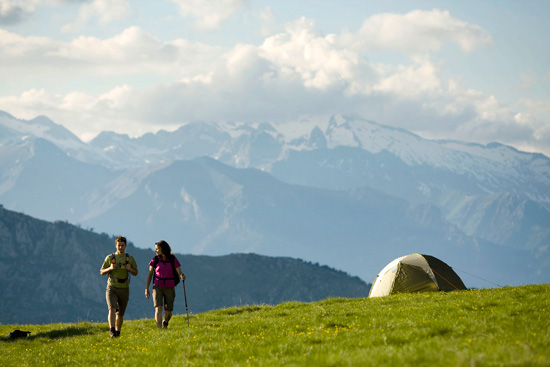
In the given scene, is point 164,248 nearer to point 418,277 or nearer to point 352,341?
point 352,341

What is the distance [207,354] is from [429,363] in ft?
18.6

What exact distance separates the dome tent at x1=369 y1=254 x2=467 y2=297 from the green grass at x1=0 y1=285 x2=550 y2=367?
870cm

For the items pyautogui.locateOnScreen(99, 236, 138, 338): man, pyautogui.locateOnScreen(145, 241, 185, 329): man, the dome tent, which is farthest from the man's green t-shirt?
the dome tent

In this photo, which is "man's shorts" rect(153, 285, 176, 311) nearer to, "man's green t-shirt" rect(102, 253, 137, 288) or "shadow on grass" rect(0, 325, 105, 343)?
"man's green t-shirt" rect(102, 253, 137, 288)

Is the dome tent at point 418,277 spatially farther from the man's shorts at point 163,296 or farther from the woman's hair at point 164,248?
the woman's hair at point 164,248

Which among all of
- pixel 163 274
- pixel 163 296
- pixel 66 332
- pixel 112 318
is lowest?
pixel 66 332

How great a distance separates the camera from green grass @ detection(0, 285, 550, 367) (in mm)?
11062

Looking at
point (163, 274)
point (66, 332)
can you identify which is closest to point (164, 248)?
point (163, 274)

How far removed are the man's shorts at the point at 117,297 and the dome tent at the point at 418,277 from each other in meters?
16.2

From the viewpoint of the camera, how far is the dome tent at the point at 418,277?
3075cm

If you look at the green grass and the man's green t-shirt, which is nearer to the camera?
the green grass

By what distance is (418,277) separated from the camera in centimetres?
3122

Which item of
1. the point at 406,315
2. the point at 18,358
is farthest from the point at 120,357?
the point at 406,315

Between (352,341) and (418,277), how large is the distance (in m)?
18.6
